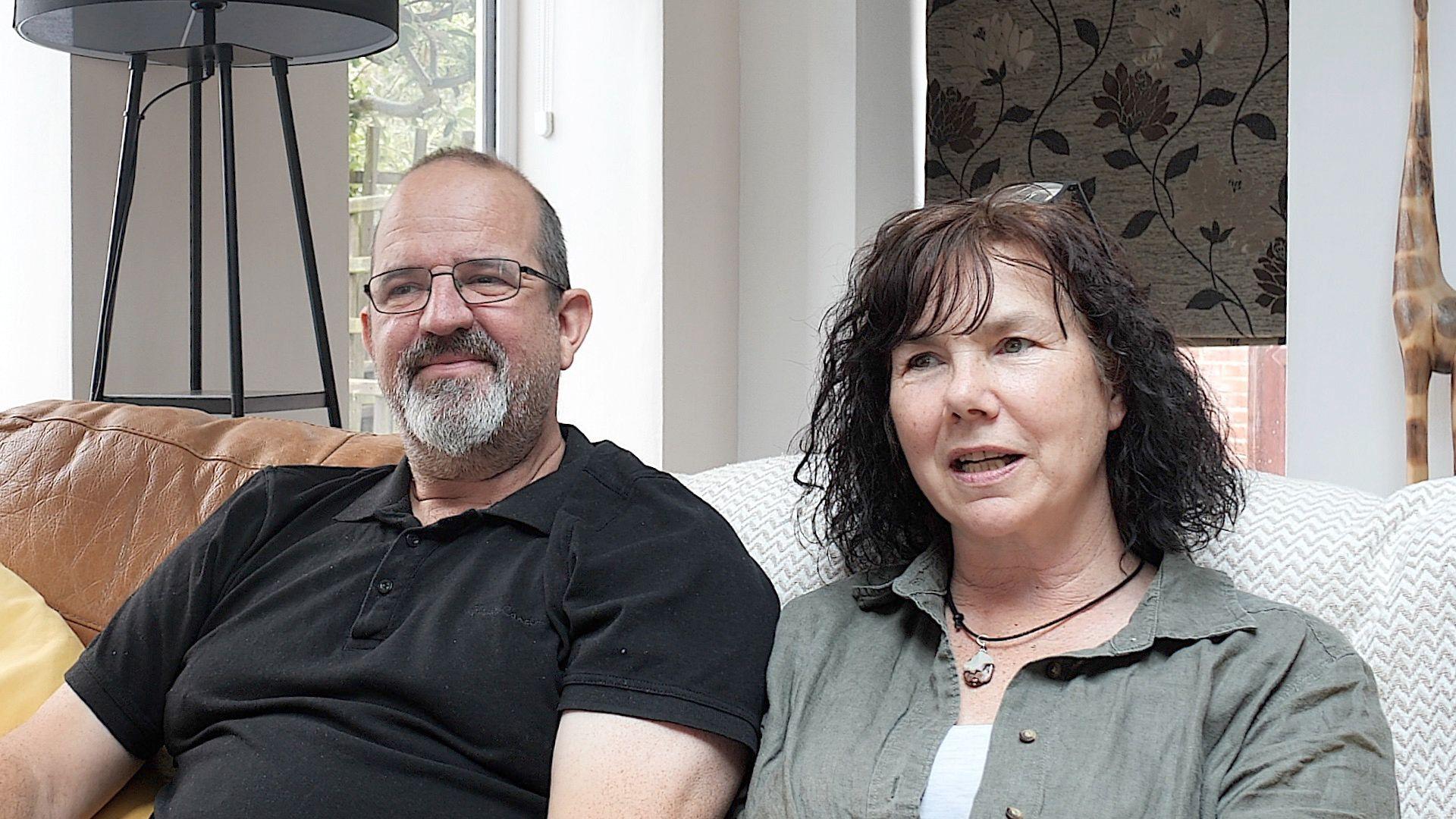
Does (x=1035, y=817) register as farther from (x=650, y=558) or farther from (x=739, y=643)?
(x=650, y=558)

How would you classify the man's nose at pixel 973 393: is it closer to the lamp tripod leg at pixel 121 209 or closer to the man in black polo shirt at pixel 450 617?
the man in black polo shirt at pixel 450 617

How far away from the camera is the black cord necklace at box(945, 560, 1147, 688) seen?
1.27 m

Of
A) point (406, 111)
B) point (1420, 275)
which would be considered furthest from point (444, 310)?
point (406, 111)

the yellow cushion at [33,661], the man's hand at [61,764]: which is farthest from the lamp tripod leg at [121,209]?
the man's hand at [61,764]

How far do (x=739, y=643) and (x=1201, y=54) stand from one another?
2.41m

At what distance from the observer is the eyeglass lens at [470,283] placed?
5.11 ft

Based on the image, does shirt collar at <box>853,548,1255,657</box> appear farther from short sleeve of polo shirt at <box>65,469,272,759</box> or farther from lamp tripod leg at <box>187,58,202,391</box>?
lamp tripod leg at <box>187,58,202,391</box>

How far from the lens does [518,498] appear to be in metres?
1.48

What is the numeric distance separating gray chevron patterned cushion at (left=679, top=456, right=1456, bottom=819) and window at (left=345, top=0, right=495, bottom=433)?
7.33 ft

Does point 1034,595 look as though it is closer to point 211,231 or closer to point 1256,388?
point 211,231

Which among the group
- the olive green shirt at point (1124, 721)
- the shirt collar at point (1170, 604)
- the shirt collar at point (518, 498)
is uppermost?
the shirt collar at point (518, 498)

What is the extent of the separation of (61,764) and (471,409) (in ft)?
1.81

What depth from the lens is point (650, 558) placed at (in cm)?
135

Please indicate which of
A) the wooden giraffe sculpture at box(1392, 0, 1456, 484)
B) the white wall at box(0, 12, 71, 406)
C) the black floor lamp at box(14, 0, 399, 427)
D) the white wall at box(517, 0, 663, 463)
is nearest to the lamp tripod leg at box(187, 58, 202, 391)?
the black floor lamp at box(14, 0, 399, 427)
